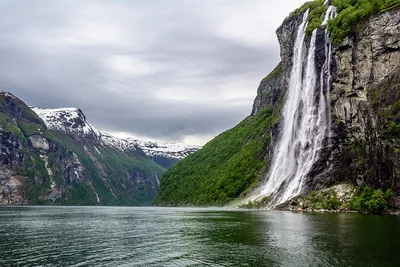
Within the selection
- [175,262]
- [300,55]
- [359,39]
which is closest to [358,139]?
[359,39]

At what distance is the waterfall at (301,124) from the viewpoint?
109 meters

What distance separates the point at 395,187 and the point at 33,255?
6907cm

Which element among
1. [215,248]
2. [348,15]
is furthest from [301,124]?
[215,248]

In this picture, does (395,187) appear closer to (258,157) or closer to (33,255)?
(33,255)

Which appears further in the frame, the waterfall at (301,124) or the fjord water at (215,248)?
the waterfall at (301,124)

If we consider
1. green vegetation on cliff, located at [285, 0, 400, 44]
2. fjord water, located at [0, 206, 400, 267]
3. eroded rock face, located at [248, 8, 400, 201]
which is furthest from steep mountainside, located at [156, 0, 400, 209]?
fjord water, located at [0, 206, 400, 267]

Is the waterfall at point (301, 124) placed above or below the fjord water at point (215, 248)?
above

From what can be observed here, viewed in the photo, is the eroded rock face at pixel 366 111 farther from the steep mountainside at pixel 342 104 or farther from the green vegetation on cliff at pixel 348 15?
the green vegetation on cliff at pixel 348 15

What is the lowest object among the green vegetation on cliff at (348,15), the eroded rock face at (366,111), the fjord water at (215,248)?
the fjord water at (215,248)

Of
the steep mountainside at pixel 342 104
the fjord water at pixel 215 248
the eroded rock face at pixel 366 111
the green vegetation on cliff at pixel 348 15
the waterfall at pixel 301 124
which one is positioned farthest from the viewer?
the waterfall at pixel 301 124

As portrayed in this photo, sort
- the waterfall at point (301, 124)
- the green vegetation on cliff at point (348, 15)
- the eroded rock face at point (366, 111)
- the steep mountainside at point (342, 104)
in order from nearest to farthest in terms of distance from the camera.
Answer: the eroded rock face at point (366, 111) → the steep mountainside at point (342, 104) → the green vegetation on cliff at point (348, 15) → the waterfall at point (301, 124)

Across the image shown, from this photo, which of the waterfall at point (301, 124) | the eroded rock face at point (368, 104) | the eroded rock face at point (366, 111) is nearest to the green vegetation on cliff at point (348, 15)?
the eroded rock face at point (366, 111)

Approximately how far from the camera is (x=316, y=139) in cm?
11044

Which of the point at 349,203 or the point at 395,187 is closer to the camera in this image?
the point at 395,187
